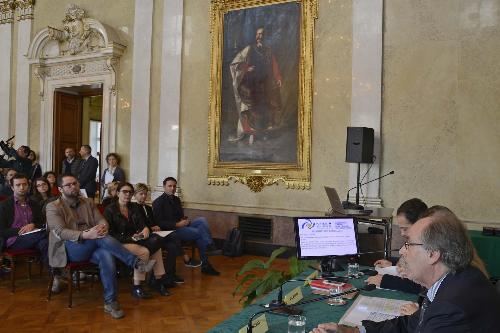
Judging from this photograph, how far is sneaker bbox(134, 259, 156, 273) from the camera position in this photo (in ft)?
16.5

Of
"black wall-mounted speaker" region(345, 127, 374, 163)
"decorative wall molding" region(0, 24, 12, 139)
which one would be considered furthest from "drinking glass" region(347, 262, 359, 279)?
"decorative wall molding" region(0, 24, 12, 139)

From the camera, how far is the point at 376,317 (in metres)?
2.27

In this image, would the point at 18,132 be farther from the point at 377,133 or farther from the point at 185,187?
the point at 377,133

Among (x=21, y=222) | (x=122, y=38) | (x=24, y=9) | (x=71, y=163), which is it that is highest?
(x=24, y=9)

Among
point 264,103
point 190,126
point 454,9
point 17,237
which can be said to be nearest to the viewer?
point 17,237

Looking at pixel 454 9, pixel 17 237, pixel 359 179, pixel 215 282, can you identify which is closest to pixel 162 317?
pixel 215 282

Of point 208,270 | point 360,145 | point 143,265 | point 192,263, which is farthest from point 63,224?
point 360,145

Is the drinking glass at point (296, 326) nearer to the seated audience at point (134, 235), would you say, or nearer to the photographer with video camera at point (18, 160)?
the seated audience at point (134, 235)

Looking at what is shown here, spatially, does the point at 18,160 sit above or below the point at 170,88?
below

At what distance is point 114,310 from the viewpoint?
4.47m

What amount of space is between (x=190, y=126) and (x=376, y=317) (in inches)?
251

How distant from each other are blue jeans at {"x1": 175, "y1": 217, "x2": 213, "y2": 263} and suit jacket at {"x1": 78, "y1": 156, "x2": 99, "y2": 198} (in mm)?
2774

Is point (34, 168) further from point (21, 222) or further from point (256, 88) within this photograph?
point (256, 88)

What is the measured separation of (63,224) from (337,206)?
9.54 ft
